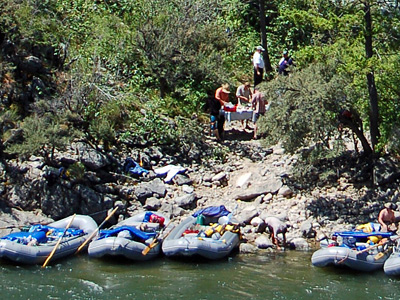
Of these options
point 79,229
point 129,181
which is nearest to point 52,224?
point 79,229

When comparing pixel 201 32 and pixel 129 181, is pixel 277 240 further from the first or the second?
pixel 201 32

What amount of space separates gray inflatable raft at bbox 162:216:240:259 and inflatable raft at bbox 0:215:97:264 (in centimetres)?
203

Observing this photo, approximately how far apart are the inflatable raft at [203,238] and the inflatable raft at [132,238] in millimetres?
387

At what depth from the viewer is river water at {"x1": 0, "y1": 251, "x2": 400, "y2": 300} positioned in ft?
51.1

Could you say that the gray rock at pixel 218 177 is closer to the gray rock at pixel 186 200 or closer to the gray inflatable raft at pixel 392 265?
the gray rock at pixel 186 200

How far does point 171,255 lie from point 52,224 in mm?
3143

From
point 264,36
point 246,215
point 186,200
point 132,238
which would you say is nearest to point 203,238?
point 132,238

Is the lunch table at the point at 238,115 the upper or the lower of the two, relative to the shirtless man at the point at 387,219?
upper

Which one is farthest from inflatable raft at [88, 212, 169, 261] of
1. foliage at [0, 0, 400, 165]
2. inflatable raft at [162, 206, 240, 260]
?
foliage at [0, 0, 400, 165]

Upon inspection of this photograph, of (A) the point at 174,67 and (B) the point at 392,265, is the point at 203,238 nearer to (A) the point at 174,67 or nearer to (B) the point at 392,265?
(B) the point at 392,265

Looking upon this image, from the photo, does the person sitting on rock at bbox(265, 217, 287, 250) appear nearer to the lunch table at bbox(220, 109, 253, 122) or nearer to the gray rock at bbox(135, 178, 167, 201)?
the gray rock at bbox(135, 178, 167, 201)

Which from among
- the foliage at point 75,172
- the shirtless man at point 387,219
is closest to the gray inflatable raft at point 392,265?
the shirtless man at point 387,219

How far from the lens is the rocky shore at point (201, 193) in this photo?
63.5ft

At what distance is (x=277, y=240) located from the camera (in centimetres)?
1873
